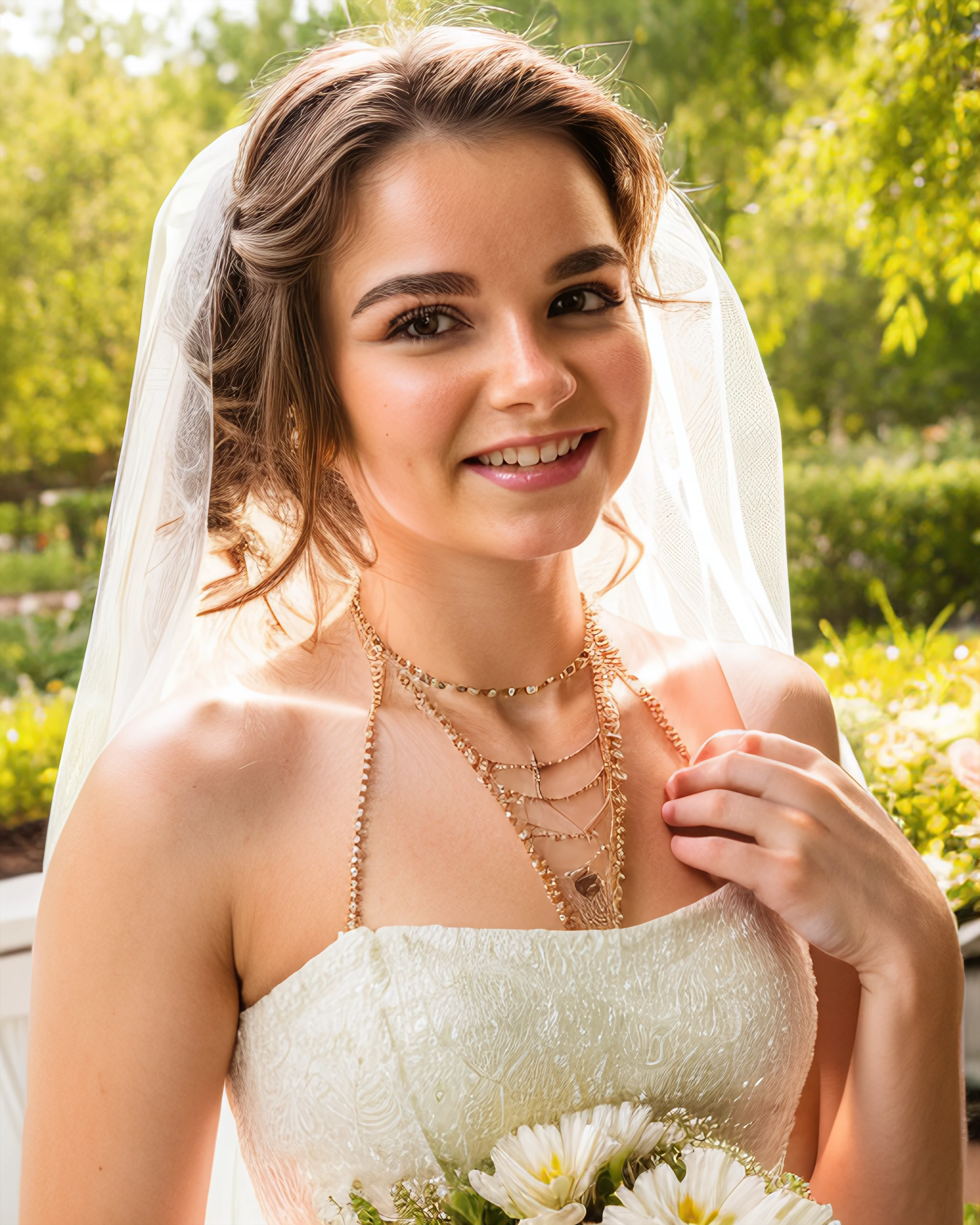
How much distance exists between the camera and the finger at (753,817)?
156 cm

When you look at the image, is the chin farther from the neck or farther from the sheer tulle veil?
the sheer tulle veil

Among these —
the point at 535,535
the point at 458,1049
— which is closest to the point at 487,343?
the point at 535,535

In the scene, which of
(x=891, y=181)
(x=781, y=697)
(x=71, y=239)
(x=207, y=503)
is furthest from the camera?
(x=71, y=239)

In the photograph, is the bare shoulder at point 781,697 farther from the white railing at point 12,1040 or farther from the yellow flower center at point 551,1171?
the white railing at point 12,1040

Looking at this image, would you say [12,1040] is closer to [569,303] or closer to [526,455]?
[526,455]

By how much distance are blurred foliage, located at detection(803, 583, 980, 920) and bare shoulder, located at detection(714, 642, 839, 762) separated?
3.76 ft

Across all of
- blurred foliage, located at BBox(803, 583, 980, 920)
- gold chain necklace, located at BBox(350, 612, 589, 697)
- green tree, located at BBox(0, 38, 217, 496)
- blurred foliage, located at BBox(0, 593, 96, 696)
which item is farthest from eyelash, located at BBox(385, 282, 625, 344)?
green tree, located at BBox(0, 38, 217, 496)

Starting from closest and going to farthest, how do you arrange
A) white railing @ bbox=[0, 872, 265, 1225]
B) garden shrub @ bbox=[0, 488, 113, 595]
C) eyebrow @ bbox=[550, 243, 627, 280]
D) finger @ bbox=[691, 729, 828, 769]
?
eyebrow @ bbox=[550, 243, 627, 280]
finger @ bbox=[691, 729, 828, 769]
white railing @ bbox=[0, 872, 265, 1225]
garden shrub @ bbox=[0, 488, 113, 595]

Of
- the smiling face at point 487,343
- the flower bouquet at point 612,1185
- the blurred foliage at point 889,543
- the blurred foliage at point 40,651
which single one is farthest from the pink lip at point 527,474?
the blurred foliage at point 889,543

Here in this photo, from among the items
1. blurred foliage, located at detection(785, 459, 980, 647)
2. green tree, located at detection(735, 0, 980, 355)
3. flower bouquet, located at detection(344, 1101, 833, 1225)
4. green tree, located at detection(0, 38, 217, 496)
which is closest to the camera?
flower bouquet, located at detection(344, 1101, 833, 1225)

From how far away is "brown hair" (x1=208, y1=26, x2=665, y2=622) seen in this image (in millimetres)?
1553

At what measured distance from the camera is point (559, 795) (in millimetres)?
1745

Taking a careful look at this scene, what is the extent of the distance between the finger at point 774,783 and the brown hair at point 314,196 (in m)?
0.66

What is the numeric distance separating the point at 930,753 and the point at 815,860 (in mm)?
2177
